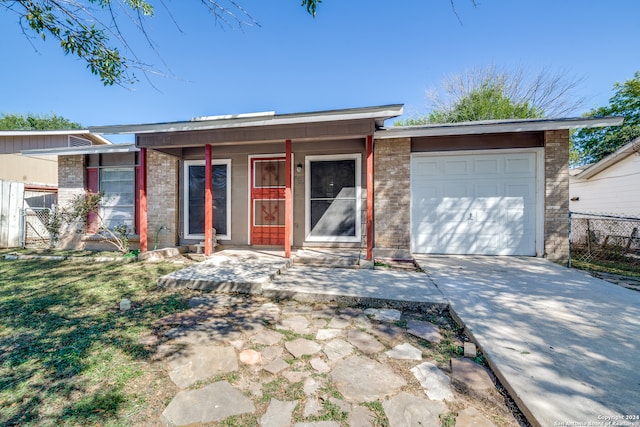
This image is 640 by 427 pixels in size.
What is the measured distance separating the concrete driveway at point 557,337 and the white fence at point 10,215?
37.4 ft

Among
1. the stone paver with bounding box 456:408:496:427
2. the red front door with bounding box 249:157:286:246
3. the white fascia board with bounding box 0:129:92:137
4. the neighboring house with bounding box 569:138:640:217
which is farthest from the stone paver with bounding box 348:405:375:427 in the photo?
the white fascia board with bounding box 0:129:92:137

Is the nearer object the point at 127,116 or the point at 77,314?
the point at 77,314

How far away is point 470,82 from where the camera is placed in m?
17.2

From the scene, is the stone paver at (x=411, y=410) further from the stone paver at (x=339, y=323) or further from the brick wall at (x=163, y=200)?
the brick wall at (x=163, y=200)

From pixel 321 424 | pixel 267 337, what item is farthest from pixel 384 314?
pixel 321 424

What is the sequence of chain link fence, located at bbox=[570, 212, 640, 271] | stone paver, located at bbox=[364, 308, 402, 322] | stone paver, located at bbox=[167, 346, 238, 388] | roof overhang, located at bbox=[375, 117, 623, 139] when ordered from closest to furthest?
stone paver, located at bbox=[167, 346, 238, 388] → stone paver, located at bbox=[364, 308, 402, 322] → roof overhang, located at bbox=[375, 117, 623, 139] → chain link fence, located at bbox=[570, 212, 640, 271]

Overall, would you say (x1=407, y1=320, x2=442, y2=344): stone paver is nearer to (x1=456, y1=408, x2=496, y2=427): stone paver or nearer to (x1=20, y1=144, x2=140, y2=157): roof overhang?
(x1=456, y1=408, x2=496, y2=427): stone paver

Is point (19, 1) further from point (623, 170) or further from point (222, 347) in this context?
point (623, 170)

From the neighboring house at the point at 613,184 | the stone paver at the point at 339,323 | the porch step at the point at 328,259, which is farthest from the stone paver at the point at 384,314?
the neighboring house at the point at 613,184

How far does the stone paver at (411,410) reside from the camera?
61.0 inches

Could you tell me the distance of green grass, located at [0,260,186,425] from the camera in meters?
1.66

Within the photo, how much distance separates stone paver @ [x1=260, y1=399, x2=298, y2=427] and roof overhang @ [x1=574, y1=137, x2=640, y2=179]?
10627mm

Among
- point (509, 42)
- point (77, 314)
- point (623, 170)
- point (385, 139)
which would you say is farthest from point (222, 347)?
point (509, 42)

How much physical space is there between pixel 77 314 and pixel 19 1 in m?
3.15
